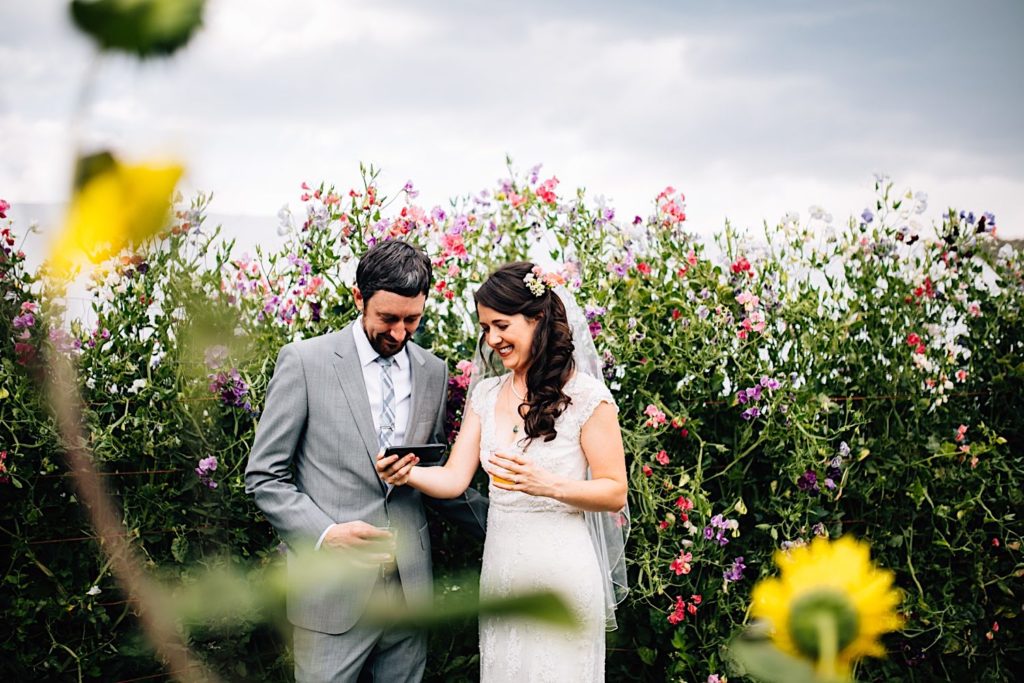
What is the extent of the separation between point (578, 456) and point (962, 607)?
193 cm

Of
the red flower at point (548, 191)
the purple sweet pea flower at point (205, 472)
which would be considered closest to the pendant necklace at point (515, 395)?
the red flower at point (548, 191)

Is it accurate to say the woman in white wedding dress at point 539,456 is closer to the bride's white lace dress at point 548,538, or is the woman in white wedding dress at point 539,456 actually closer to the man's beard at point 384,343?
the bride's white lace dress at point 548,538

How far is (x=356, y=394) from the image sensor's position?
252 centimetres

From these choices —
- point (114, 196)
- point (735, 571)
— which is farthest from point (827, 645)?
point (735, 571)

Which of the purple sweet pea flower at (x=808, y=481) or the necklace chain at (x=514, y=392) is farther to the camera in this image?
the purple sweet pea flower at (x=808, y=481)

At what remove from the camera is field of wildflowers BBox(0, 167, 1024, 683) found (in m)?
2.98

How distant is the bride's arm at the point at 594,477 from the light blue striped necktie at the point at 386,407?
292 mm

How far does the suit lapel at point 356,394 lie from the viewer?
2510 millimetres

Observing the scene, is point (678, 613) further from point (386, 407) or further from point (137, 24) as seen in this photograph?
point (137, 24)

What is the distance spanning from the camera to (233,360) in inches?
10.3

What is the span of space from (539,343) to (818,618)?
250 centimetres

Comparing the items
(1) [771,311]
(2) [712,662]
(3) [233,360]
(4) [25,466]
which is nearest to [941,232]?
(1) [771,311]

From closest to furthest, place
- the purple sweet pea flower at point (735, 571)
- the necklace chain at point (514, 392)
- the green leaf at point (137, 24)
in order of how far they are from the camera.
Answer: the green leaf at point (137, 24) < the necklace chain at point (514, 392) < the purple sweet pea flower at point (735, 571)

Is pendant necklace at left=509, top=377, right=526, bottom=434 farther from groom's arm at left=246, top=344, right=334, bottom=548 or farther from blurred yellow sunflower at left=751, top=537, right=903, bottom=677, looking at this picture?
blurred yellow sunflower at left=751, top=537, right=903, bottom=677
